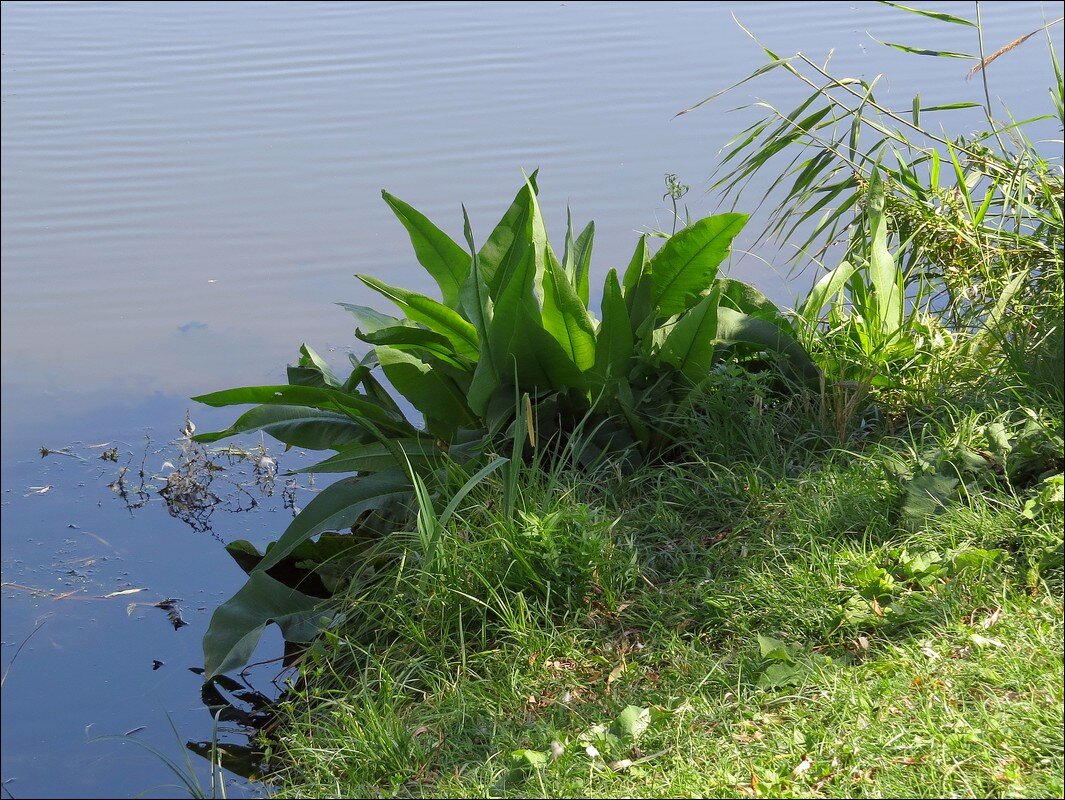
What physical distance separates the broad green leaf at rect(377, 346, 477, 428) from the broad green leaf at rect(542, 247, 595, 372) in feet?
1.44

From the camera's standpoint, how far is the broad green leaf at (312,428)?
3619 mm

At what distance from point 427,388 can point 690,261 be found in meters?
0.95

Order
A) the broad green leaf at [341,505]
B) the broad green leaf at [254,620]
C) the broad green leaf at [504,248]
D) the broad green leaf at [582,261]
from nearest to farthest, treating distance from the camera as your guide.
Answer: the broad green leaf at [254,620]
the broad green leaf at [341,505]
the broad green leaf at [504,248]
the broad green leaf at [582,261]

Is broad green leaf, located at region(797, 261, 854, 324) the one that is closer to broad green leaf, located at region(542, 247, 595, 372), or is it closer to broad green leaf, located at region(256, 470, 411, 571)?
broad green leaf, located at region(542, 247, 595, 372)

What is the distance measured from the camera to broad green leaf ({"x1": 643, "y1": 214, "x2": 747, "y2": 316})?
352cm

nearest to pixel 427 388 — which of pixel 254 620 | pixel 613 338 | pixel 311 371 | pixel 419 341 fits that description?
pixel 419 341

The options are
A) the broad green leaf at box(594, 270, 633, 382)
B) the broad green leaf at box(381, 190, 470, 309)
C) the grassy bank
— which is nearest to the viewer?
the grassy bank

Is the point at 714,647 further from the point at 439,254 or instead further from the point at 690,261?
the point at 439,254

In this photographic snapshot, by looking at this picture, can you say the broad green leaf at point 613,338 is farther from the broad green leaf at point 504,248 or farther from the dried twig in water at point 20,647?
the dried twig in water at point 20,647

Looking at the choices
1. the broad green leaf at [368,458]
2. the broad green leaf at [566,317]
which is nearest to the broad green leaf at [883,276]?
the broad green leaf at [566,317]

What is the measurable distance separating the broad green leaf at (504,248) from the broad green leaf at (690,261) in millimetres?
472

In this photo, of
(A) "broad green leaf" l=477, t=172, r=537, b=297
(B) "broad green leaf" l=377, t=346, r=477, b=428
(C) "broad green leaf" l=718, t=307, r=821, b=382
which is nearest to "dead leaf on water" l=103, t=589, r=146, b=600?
(B) "broad green leaf" l=377, t=346, r=477, b=428

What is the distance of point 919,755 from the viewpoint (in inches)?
84.5

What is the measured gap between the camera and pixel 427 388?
3.67 meters
